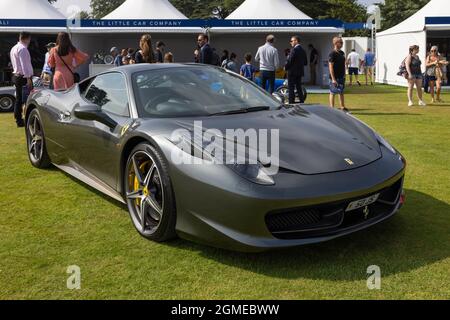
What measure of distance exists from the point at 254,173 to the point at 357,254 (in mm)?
876

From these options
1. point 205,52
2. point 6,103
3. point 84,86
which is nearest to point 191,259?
point 84,86

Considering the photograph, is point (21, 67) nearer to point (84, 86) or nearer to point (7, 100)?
point (7, 100)

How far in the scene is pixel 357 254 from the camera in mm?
3068

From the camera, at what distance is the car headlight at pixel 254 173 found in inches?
110

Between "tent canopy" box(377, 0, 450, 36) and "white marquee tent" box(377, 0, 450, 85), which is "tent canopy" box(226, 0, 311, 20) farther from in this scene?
"tent canopy" box(377, 0, 450, 36)

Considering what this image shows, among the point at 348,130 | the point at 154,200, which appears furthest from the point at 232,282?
the point at 348,130

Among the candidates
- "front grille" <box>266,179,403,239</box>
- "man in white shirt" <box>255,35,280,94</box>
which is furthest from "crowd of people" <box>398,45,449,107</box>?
"front grille" <box>266,179,403,239</box>

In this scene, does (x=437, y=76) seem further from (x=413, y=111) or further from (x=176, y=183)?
(x=176, y=183)

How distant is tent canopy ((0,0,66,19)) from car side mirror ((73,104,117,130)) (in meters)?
17.7

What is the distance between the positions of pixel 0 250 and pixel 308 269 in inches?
81.0

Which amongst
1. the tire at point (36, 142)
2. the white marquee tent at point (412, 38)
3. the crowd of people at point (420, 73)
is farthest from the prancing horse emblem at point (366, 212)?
the white marquee tent at point (412, 38)

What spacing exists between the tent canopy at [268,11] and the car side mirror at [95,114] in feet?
58.2

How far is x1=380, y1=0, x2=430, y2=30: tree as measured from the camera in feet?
172

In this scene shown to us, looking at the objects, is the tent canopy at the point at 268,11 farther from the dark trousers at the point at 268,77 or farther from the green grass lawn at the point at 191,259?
the green grass lawn at the point at 191,259
